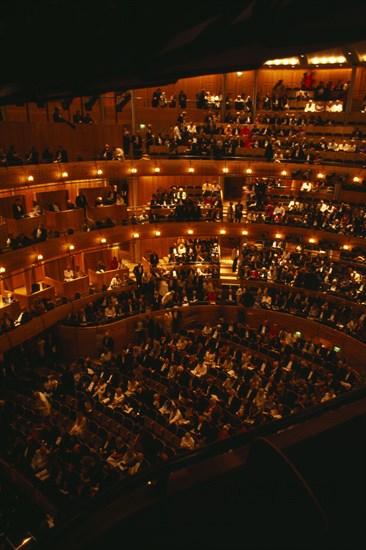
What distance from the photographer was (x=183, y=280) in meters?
18.7

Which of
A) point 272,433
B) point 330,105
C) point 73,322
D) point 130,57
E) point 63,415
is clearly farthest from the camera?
point 330,105

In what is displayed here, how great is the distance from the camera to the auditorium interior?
176 cm

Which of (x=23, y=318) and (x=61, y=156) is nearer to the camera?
(x=23, y=318)

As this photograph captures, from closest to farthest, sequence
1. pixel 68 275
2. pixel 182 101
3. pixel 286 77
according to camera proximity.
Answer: pixel 68 275
pixel 182 101
pixel 286 77

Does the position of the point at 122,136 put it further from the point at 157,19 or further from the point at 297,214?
the point at 157,19

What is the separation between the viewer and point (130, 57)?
8.77ft

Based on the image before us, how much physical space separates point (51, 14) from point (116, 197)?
17899 mm

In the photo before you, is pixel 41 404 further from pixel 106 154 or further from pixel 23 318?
pixel 106 154

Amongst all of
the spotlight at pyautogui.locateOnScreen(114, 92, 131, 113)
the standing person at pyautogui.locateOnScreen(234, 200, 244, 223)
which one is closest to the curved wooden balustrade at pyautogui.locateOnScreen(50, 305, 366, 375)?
the standing person at pyautogui.locateOnScreen(234, 200, 244, 223)

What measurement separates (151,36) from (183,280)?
53.3 ft

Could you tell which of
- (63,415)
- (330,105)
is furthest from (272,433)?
(330,105)

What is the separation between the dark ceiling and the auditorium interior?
0.01 m

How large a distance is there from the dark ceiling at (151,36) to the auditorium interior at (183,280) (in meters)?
0.01

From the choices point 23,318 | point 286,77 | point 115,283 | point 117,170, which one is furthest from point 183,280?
point 286,77
